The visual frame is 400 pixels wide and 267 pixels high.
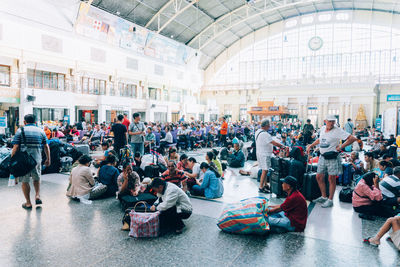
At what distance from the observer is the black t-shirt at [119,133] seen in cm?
675

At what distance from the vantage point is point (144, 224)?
3693mm

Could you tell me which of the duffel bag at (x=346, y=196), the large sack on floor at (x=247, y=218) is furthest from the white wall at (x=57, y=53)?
the duffel bag at (x=346, y=196)

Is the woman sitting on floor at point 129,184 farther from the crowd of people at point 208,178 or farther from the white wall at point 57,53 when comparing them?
the white wall at point 57,53

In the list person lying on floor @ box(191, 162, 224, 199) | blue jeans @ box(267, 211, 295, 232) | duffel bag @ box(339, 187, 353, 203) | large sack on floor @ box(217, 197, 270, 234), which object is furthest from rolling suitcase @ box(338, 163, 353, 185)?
large sack on floor @ box(217, 197, 270, 234)

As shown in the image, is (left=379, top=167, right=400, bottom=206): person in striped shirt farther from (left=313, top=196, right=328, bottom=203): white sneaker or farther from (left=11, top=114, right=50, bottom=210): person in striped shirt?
(left=11, top=114, right=50, bottom=210): person in striped shirt

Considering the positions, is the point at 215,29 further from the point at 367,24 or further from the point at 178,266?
the point at 178,266

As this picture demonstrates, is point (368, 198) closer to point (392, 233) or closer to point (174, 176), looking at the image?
point (392, 233)

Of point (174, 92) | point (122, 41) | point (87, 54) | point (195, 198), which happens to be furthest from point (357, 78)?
point (195, 198)

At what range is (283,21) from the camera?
109ft

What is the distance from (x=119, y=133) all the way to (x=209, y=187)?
2.77 m

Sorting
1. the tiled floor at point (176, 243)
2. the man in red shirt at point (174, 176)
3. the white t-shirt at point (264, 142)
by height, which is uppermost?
the white t-shirt at point (264, 142)

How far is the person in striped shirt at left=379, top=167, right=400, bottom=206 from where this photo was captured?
4.57m

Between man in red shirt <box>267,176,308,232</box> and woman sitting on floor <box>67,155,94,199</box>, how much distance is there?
141 inches

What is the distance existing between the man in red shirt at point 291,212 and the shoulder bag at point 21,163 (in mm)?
3889
